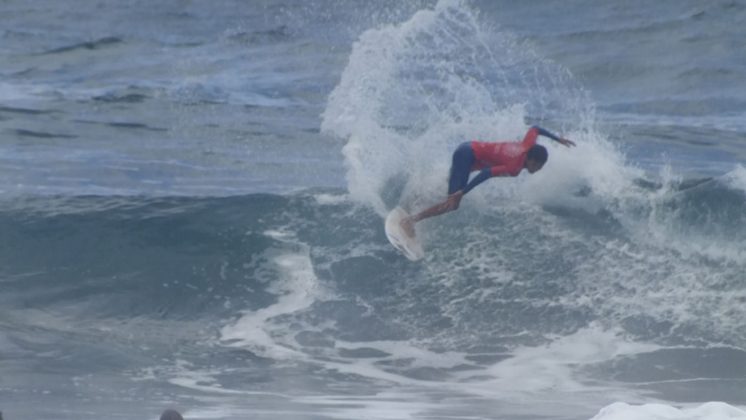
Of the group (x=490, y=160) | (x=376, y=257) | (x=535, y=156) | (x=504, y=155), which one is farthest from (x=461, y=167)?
(x=376, y=257)

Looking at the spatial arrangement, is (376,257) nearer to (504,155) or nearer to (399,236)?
(399,236)

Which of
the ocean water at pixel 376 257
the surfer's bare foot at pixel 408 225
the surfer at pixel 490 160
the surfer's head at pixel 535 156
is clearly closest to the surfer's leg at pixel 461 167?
the surfer at pixel 490 160

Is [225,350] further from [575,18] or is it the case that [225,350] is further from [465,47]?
[575,18]

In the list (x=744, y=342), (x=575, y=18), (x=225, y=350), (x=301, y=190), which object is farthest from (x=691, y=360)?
(x=575, y=18)

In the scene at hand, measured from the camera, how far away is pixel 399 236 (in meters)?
10.3

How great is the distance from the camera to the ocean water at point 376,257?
8602 millimetres

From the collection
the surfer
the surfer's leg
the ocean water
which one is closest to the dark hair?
the surfer

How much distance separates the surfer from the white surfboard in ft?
1.12

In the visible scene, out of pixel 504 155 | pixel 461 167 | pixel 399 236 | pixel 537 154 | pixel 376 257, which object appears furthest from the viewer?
pixel 376 257

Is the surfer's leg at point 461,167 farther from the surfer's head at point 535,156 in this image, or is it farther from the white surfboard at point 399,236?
the white surfboard at point 399,236

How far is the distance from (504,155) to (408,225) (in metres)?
1.13

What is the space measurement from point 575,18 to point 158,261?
1202 cm

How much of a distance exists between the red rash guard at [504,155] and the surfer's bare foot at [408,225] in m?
0.80

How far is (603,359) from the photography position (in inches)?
362
